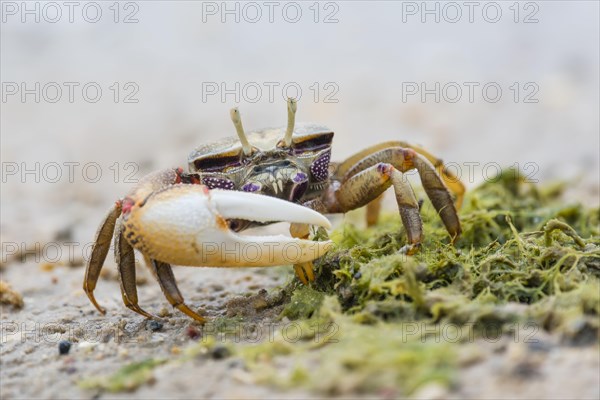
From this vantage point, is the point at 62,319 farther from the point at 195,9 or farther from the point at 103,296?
the point at 195,9

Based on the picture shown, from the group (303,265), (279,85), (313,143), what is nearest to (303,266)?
(303,265)

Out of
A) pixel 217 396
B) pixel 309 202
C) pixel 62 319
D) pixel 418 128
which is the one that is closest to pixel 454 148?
pixel 418 128

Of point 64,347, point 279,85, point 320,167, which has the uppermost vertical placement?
point 279,85

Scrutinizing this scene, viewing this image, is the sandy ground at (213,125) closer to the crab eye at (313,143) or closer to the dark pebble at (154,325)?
the dark pebble at (154,325)

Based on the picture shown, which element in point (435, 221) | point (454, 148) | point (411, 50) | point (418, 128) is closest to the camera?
point (435, 221)

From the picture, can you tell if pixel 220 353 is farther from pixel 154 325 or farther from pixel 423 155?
pixel 423 155

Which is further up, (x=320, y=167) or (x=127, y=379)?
(x=320, y=167)
